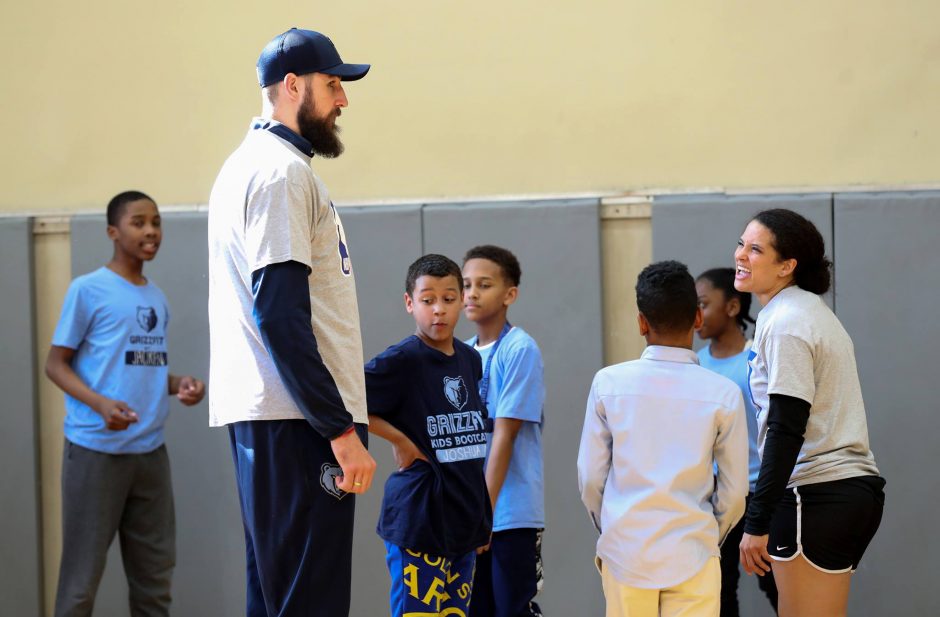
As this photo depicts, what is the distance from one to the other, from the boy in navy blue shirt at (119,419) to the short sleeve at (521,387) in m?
1.74

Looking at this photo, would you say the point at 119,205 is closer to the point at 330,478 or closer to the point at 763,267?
the point at 330,478

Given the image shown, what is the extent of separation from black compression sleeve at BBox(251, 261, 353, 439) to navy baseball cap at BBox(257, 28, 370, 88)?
58cm

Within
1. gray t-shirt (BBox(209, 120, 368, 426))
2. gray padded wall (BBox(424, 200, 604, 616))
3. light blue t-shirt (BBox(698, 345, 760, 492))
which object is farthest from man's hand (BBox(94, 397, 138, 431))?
light blue t-shirt (BBox(698, 345, 760, 492))

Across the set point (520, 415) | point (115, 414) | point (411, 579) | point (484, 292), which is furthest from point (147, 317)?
point (411, 579)

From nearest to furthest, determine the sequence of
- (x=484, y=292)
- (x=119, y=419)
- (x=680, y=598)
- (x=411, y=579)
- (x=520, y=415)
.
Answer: (x=680, y=598), (x=411, y=579), (x=520, y=415), (x=484, y=292), (x=119, y=419)

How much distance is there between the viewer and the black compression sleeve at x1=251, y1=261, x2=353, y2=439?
2408 millimetres

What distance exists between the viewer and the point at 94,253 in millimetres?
5473

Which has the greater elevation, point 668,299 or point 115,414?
point 668,299

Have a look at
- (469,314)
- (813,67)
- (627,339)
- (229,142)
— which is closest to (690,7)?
(813,67)

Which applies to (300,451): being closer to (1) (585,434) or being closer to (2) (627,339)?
(1) (585,434)

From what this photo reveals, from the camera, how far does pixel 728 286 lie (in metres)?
4.28

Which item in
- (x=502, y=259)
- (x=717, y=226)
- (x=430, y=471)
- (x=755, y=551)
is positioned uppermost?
(x=717, y=226)

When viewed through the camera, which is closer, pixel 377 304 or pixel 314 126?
pixel 314 126

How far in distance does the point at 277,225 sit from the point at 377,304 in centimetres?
267
